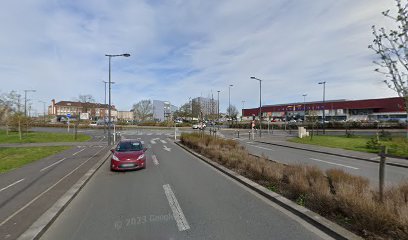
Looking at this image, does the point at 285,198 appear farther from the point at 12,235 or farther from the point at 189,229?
the point at 12,235

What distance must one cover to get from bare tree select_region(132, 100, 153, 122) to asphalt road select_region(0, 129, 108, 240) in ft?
270

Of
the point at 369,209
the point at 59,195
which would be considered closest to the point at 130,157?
the point at 59,195

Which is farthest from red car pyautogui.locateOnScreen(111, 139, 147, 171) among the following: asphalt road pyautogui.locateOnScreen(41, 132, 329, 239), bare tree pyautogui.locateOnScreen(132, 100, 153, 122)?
bare tree pyautogui.locateOnScreen(132, 100, 153, 122)

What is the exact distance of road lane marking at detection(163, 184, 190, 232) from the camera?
17.0 ft

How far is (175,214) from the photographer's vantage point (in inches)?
231

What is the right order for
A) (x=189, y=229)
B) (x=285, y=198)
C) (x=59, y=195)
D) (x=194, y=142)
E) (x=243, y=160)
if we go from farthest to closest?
1. (x=194, y=142)
2. (x=243, y=160)
3. (x=59, y=195)
4. (x=285, y=198)
5. (x=189, y=229)

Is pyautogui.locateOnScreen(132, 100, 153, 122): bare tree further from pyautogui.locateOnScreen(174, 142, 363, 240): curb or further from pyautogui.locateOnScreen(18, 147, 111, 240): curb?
pyautogui.locateOnScreen(174, 142, 363, 240): curb

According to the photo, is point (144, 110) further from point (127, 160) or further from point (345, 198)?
point (345, 198)

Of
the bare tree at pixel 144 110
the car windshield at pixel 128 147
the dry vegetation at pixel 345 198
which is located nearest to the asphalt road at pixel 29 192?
the car windshield at pixel 128 147

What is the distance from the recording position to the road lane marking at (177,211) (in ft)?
17.0

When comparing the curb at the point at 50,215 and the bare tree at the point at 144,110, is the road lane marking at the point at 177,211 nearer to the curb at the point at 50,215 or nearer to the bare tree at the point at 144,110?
the curb at the point at 50,215

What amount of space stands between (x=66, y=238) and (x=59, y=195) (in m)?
3.17

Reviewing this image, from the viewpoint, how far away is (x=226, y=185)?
855cm

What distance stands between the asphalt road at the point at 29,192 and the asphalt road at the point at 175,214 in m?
0.61
